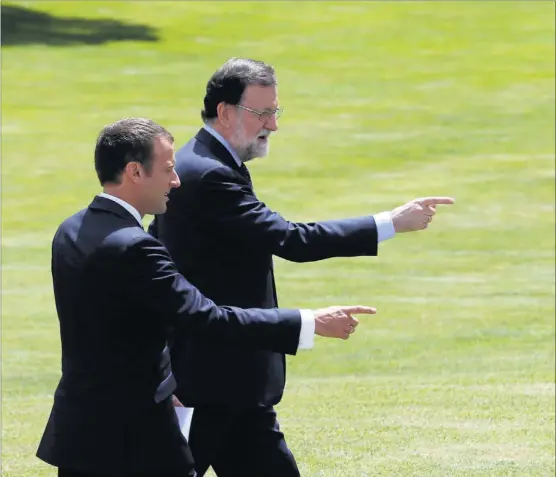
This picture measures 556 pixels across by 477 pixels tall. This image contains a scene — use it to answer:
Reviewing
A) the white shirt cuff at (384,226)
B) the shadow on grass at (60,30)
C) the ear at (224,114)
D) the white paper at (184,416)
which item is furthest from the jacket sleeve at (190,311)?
the shadow on grass at (60,30)

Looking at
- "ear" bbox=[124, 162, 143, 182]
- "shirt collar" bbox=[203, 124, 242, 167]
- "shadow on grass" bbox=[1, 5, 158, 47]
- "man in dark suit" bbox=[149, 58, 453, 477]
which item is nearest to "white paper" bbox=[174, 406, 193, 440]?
"man in dark suit" bbox=[149, 58, 453, 477]

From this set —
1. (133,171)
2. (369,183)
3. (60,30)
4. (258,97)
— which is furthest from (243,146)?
(60,30)

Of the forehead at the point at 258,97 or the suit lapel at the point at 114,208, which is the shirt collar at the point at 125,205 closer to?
the suit lapel at the point at 114,208

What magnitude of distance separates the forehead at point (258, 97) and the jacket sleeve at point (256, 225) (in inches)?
11.1

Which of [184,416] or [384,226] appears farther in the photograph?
[384,226]

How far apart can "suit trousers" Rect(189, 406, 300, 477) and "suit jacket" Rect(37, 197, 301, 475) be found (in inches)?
38.0

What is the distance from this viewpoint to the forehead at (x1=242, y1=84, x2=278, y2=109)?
18.5ft

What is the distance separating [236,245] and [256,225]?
14 centimetres

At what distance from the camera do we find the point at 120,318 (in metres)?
4.52

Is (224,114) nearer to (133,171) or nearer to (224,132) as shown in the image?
(224,132)

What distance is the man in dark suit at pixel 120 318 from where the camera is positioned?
177 inches

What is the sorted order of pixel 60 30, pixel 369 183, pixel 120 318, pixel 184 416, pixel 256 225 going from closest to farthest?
pixel 120 318 < pixel 184 416 < pixel 256 225 < pixel 369 183 < pixel 60 30

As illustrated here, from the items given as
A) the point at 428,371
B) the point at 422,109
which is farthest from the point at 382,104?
the point at 428,371

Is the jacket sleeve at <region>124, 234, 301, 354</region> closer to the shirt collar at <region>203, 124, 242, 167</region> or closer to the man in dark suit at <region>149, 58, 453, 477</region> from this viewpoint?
the man in dark suit at <region>149, 58, 453, 477</region>
